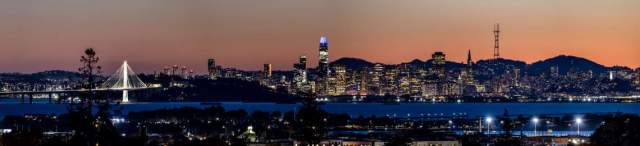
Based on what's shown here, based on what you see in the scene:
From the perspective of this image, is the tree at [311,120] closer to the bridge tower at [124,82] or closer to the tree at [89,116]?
the tree at [89,116]

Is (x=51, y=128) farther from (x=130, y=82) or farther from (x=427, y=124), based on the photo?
(x=130, y=82)

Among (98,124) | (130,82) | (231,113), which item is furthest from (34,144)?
(130,82)

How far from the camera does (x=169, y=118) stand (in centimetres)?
12406

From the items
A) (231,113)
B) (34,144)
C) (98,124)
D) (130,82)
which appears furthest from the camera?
(130,82)

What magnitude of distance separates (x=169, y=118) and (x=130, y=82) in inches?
1731

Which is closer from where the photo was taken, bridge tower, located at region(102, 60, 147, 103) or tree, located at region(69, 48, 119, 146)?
tree, located at region(69, 48, 119, 146)

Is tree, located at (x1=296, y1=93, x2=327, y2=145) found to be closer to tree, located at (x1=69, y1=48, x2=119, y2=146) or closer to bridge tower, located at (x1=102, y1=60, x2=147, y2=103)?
tree, located at (x1=69, y1=48, x2=119, y2=146)

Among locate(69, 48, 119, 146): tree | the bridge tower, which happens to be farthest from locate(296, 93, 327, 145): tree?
the bridge tower

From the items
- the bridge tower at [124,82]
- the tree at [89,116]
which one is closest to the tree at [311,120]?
the tree at [89,116]

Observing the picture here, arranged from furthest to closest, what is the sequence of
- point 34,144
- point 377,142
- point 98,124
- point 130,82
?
point 130,82 < point 377,142 < point 34,144 < point 98,124

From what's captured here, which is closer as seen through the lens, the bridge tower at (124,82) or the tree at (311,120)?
the tree at (311,120)

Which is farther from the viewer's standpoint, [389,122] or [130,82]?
[130,82]

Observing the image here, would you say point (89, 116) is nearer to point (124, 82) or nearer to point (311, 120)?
point (311, 120)

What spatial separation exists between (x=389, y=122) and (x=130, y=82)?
5804 cm
